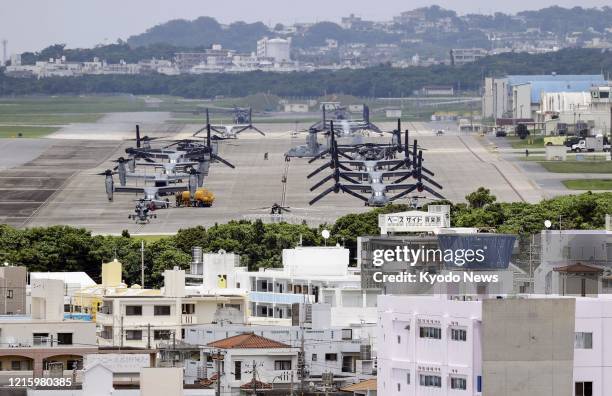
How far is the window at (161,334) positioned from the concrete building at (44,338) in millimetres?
4939

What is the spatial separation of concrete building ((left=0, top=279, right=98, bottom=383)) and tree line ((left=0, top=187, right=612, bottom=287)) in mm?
41832

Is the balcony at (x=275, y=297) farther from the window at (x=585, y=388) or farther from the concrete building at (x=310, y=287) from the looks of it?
the window at (x=585, y=388)

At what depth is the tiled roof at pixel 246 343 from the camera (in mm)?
61875

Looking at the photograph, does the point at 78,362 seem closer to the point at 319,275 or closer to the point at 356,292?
the point at 356,292

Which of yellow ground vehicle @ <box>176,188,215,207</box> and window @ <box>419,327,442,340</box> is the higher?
window @ <box>419,327,442,340</box>

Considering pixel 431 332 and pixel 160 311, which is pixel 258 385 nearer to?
pixel 431 332

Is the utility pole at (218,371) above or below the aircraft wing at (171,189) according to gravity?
above

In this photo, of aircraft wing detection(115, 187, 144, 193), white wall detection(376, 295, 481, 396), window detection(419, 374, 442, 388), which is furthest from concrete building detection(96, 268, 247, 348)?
aircraft wing detection(115, 187, 144, 193)

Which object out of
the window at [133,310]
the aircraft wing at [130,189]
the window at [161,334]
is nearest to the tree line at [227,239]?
the window at [133,310]

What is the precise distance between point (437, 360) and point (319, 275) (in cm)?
4058

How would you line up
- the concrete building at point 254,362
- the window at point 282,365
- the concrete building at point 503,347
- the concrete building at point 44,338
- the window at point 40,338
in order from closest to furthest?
the concrete building at point 503,347, the concrete building at point 44,338, the concrete building at point 254,362, the window at point 282,365, the window at point 40,338

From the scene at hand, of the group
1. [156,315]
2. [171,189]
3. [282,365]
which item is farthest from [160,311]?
[171,189]

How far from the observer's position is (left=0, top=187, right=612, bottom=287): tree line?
113m

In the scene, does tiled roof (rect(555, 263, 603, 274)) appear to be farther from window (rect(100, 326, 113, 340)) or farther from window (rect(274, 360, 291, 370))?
window (rect(100, 326, 113, 340))
